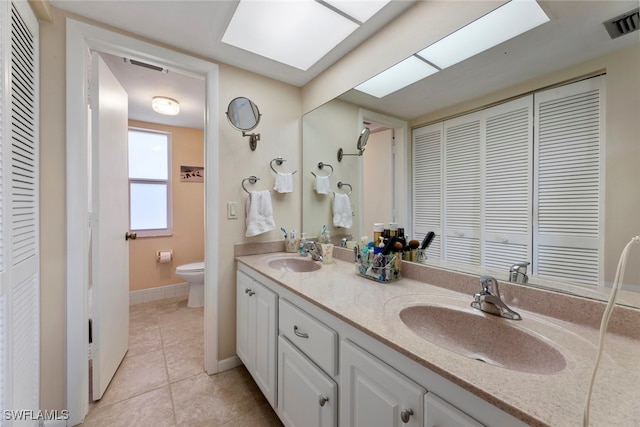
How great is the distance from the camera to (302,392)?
1038 millimetres

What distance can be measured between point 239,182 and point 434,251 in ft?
4.43

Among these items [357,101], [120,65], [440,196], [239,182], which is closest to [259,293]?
[239,182]

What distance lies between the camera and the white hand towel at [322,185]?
1955mm

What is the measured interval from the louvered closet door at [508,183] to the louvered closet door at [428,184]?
0.68 ft

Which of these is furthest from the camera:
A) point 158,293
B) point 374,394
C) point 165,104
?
point 158,293

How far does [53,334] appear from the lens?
128 cm

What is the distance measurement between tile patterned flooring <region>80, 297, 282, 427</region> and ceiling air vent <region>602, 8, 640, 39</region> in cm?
213

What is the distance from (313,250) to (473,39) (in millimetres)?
1429

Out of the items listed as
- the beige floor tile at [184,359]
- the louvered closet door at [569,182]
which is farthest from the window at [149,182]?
the louvered closet door at [569,182]

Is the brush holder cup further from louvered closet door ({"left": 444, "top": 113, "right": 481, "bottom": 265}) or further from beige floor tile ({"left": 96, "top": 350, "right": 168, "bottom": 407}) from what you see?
beige floor tile ({"left": 96, "top": 350, "right": 168, "bottom": 407})

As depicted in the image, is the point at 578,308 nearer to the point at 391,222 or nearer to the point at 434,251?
the point at 434,251

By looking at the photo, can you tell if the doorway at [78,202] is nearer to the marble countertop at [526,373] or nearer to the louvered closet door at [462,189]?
the marble countertop at [526,373]

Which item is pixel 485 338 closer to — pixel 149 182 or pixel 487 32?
pixel 487 32

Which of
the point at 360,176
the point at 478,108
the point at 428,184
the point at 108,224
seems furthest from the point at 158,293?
the point at 478,108
